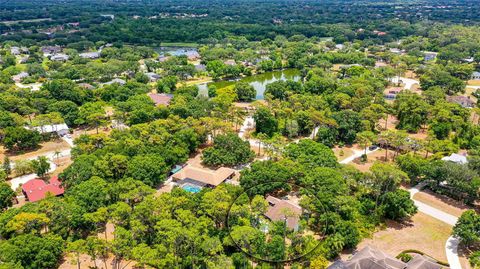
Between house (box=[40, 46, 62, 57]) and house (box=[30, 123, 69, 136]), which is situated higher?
house (box=[30, 123, 69, 136])

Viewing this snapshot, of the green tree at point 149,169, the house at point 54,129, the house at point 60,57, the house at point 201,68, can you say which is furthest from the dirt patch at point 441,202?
the house at point 60,57

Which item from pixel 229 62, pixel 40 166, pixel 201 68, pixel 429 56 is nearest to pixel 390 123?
pixel 201 68

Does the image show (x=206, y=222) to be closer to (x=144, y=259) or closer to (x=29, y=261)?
(x=144, y=259)

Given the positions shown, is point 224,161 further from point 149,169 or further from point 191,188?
point 149,169

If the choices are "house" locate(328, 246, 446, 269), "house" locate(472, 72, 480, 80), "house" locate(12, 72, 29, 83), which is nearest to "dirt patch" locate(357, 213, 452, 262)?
"house" locate(328, 246, 446, 269)

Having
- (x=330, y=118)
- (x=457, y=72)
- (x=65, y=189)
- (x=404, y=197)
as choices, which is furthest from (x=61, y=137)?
(x=457, y=72)

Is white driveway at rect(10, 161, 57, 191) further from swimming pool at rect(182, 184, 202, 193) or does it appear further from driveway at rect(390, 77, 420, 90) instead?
driveway at rect(390, 77, 420, 90)
